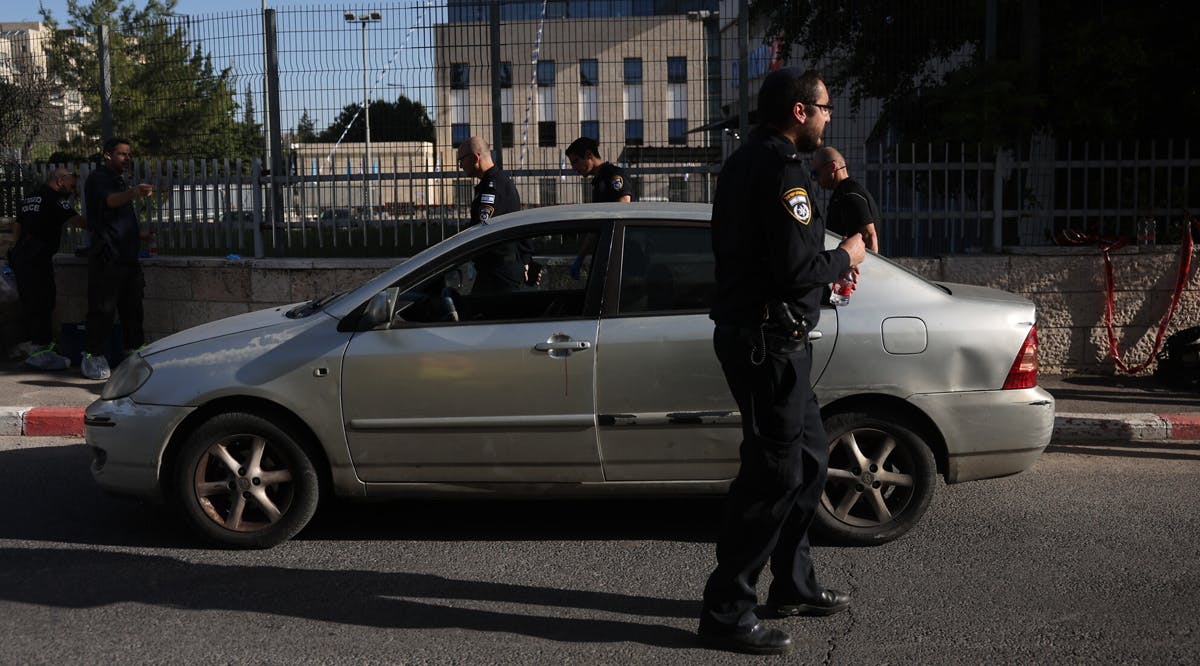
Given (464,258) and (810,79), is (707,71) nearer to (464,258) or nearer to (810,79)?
(464,258)

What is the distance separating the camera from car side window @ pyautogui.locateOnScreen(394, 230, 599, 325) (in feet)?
16.9

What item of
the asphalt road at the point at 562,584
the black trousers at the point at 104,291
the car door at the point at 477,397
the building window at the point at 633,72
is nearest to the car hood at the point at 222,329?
the car door at the point at 477,397

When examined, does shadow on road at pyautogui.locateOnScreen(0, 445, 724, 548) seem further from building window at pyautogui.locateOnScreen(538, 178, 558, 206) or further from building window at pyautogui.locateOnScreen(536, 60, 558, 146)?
building window at pyautogui.locateOnScreen(536, 60, 558, 146)

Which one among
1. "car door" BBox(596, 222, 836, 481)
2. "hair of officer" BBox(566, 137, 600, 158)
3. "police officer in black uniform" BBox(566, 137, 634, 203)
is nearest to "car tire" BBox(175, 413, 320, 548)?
"car door" BBox(596, 222, 836, 481)

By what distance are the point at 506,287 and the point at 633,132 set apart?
191 inches

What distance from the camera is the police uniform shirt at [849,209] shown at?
6.46m

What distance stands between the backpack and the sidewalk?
10 cm

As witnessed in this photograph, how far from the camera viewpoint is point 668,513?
581cm

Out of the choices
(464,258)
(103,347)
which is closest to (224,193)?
(103,347)

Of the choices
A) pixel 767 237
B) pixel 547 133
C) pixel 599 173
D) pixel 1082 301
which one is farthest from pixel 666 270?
pixel 1082 301

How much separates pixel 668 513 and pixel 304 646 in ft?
7.40

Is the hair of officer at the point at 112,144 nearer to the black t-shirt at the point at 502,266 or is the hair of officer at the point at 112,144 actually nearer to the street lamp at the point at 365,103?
the street lamp at the point at 365,103

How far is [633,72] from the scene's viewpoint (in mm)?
9836

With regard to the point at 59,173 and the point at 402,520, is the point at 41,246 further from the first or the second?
the point at 402,520
